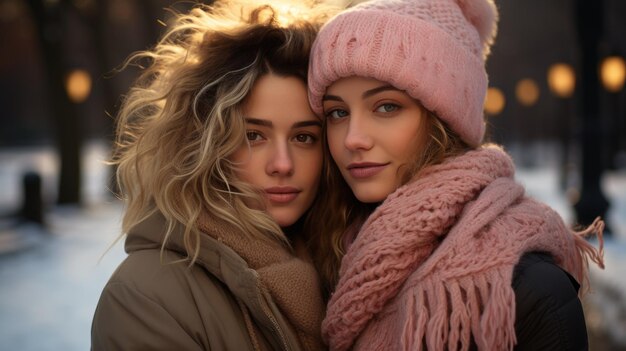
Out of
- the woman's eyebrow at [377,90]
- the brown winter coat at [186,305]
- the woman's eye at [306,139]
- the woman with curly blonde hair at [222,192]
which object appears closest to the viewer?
the brown winter coat at [186,305]

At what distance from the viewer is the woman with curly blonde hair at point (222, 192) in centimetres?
259

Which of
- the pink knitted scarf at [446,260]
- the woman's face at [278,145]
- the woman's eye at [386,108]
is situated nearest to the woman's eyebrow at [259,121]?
the woman's face at [278,145]

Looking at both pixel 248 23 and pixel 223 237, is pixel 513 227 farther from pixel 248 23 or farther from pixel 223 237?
pixel 248 23

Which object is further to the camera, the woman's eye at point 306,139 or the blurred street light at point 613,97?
the blurred street light at point 613,97

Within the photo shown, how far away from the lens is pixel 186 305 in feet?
8.50

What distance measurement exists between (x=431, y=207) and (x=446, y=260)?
247 mm

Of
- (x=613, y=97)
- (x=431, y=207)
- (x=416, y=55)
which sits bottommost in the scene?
(x=613, y=97)

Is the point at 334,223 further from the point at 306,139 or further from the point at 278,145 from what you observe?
the point at 278,145

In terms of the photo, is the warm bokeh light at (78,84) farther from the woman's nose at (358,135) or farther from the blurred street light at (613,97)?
the woman's nose at (358,135)

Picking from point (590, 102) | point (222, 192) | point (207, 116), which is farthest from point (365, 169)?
point (590, 102)

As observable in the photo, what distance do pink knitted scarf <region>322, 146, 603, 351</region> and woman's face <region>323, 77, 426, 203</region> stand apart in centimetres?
13

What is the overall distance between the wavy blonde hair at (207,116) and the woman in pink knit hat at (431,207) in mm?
286

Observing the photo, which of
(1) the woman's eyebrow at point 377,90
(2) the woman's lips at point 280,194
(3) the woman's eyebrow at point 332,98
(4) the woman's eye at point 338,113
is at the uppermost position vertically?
(1) the woman's eyebrow at point 377,90

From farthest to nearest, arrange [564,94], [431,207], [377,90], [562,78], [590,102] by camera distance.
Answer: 1. [564,94]
2. [562,78]
3. [590,102]
4. [377,90]
5. [431,207]
